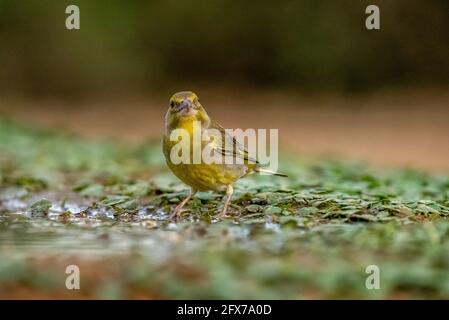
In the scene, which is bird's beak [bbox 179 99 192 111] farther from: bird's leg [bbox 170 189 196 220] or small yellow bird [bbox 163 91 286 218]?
bird's leg [bbox 170 189 196 220]

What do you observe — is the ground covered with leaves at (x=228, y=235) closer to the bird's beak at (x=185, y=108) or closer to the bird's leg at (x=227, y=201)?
the bird's leg at (x=227, y=201)

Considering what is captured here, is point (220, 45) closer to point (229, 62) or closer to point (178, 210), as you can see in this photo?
point (229, 62)

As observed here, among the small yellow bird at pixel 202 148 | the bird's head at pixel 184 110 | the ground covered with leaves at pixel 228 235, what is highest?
the bird's head at pixel 184 110

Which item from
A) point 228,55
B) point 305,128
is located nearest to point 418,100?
point 305,128

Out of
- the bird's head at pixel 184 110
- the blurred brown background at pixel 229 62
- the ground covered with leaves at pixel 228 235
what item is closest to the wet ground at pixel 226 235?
the ground covered with leaves at pixel 228 235

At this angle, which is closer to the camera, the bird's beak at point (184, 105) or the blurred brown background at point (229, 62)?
the bird's beak at point (184, 105)

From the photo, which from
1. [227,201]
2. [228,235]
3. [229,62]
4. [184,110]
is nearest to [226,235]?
[228,235]

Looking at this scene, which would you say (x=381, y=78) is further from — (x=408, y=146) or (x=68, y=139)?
(x=68, y=139)
